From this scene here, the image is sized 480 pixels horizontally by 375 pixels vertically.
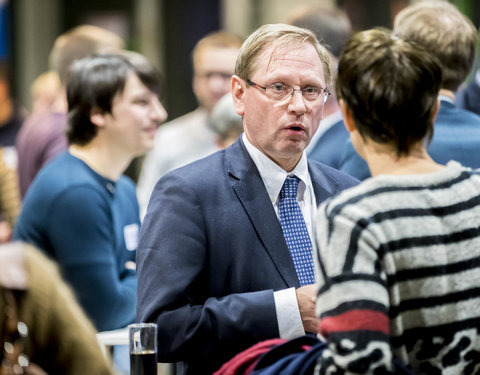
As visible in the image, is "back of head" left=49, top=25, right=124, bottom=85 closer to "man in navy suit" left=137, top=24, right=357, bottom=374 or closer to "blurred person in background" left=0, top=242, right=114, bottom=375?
"man in navy suit" left=137, top=24, right=357, bottom=374

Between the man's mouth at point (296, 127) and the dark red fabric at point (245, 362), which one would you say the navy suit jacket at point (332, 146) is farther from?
the dark red fabric at point (245, 362)

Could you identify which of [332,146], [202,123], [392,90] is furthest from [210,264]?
[202,123]

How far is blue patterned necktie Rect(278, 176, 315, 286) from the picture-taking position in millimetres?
2508

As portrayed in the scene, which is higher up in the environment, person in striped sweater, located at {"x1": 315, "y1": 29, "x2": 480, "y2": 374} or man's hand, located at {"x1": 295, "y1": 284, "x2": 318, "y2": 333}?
person in striped sweater, located at {"x1": 315, "y1": 29, "x2": 480, "y2": 374}

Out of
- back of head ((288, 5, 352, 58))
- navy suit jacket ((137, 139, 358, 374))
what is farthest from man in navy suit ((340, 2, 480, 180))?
back of head ((288, 5, 352, 58))

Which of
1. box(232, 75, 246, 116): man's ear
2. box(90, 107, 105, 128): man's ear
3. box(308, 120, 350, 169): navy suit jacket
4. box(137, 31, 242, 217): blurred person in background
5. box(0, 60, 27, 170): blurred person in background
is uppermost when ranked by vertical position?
box(232, 75, 246, 116): man's ear

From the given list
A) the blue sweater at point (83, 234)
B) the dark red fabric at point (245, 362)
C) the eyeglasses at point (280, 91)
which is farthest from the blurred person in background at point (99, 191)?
the dark red fabric at point (245, 362)

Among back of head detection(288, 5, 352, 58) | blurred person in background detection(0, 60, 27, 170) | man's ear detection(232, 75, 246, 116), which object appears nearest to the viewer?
man's ear detection(232, 75, 246, 116)

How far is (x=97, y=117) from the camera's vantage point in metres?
4.04

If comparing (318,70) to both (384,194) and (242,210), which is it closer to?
(242,210)

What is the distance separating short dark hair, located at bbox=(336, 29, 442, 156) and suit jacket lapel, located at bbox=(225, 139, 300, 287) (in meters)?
0.61

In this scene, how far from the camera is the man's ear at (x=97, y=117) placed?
4027 millimetres

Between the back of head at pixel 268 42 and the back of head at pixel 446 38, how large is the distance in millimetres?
553

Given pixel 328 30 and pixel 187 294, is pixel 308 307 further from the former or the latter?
pixel 328 30
